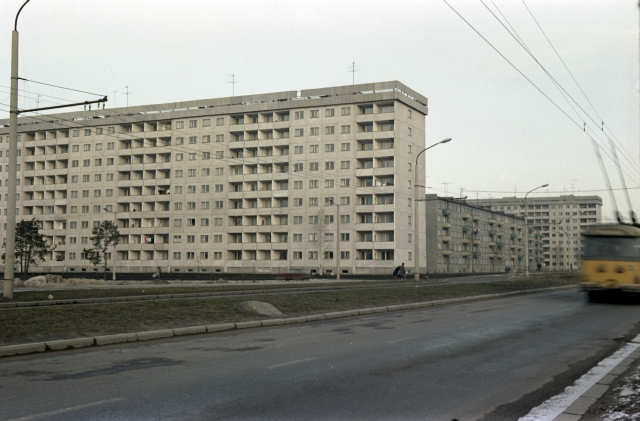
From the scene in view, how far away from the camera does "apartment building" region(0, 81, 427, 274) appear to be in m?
88.2

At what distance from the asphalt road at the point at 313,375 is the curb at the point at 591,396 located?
0.41 metres

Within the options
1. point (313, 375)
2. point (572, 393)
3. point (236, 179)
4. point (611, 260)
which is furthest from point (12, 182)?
point (236, 179)

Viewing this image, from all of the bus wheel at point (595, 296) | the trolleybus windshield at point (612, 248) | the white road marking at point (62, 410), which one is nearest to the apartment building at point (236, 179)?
the bus wheel at point (595, 296)

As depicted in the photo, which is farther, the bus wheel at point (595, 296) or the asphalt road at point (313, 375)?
the bus wheel at point (595, 296)

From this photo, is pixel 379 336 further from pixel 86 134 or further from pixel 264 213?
pixel 86 134

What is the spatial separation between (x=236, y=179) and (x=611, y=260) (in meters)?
76.2

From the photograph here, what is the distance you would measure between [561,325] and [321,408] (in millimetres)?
11390

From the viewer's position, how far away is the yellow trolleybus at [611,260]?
24.5 metres

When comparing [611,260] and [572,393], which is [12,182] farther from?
[611,260]

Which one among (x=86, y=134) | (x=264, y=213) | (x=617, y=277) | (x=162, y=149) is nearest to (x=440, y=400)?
(x=617, y=277)

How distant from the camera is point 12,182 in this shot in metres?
22.0

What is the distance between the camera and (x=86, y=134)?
106 meters

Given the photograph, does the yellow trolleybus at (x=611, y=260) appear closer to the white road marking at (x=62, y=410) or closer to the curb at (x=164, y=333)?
the curb at (x=164, y=333)

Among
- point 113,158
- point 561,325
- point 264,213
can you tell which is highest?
point 113,158
